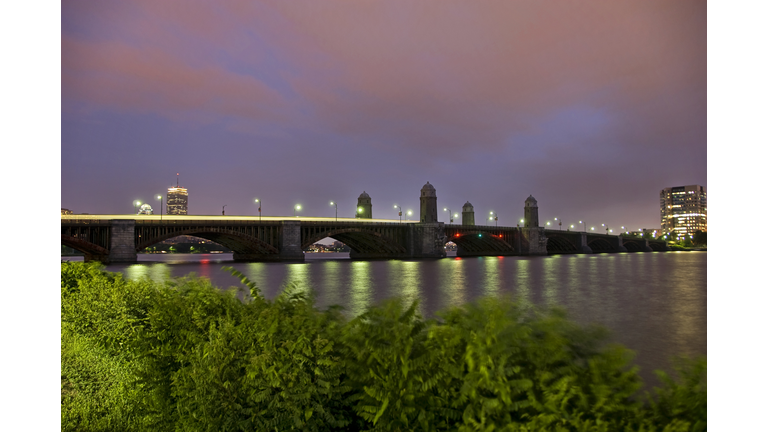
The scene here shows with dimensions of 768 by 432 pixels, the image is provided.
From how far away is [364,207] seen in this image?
143000 mm

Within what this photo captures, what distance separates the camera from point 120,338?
9258mm

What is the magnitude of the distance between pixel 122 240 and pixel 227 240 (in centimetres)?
1723

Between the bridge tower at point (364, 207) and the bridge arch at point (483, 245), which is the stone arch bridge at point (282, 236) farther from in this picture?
the bridge tower at point (364, 207)

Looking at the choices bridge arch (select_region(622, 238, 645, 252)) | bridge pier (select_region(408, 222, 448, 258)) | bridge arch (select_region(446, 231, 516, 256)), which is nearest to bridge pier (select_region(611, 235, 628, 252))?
bridge arch (select_region(622, 238, 645, 252))

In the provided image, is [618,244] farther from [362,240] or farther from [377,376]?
[377,376]

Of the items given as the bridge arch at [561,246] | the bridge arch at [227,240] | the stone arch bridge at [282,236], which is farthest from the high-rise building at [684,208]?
the bridge arch at [561,246]

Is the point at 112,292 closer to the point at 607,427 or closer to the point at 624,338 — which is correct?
the point at 607,427

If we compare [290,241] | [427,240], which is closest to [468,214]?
[427,240]

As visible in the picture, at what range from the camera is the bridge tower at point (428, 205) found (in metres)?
96.2

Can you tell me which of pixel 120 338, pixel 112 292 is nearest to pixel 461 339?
pixel 120 338

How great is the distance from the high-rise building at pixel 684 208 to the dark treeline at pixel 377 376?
8.03ft

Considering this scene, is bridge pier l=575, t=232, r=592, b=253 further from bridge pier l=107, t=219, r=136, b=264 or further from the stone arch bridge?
bridge pier l=107, t=219, r=136, b=264

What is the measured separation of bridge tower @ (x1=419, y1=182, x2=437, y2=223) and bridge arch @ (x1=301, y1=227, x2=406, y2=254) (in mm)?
9967

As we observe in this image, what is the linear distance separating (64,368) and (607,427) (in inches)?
423
